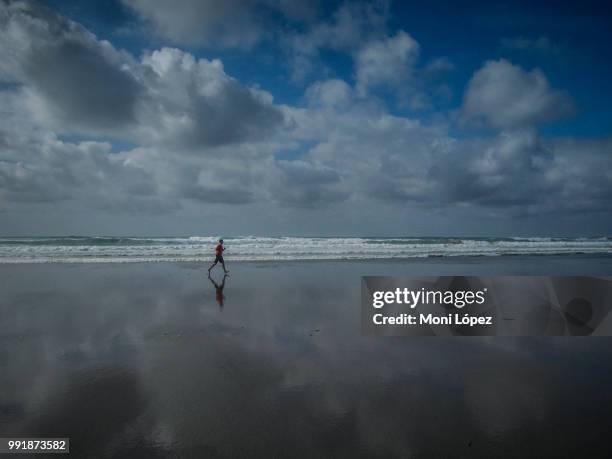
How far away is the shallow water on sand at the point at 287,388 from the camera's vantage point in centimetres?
339

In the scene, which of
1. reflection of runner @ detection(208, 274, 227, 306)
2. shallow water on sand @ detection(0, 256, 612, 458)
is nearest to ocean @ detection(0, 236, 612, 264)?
reflection of runner @ detection(208, 274, 227, 306)

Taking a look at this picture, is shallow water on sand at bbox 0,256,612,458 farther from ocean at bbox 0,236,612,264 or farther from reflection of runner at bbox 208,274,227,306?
ocean at bbox 0,236,612,264

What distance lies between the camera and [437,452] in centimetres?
323

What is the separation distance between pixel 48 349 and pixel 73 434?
10.8ft

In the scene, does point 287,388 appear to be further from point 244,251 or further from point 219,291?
point 244,251

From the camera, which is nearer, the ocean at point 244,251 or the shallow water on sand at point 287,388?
the shallow water on sand at point 287,388

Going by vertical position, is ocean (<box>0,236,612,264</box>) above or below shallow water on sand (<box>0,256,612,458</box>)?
above

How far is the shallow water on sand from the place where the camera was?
11.1ft

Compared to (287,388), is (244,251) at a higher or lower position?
higher

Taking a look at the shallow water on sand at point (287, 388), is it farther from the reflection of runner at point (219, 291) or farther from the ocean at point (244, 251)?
the ocean at point (244, 251)

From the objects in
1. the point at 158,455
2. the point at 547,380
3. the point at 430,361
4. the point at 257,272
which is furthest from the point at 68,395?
the point at 257,272

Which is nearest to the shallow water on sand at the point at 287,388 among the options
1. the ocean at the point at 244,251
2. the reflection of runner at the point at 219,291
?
the reflection of runner at the point at 219,291

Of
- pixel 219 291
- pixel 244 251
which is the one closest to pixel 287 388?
pixel 219 291

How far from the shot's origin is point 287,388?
4.48 metres
